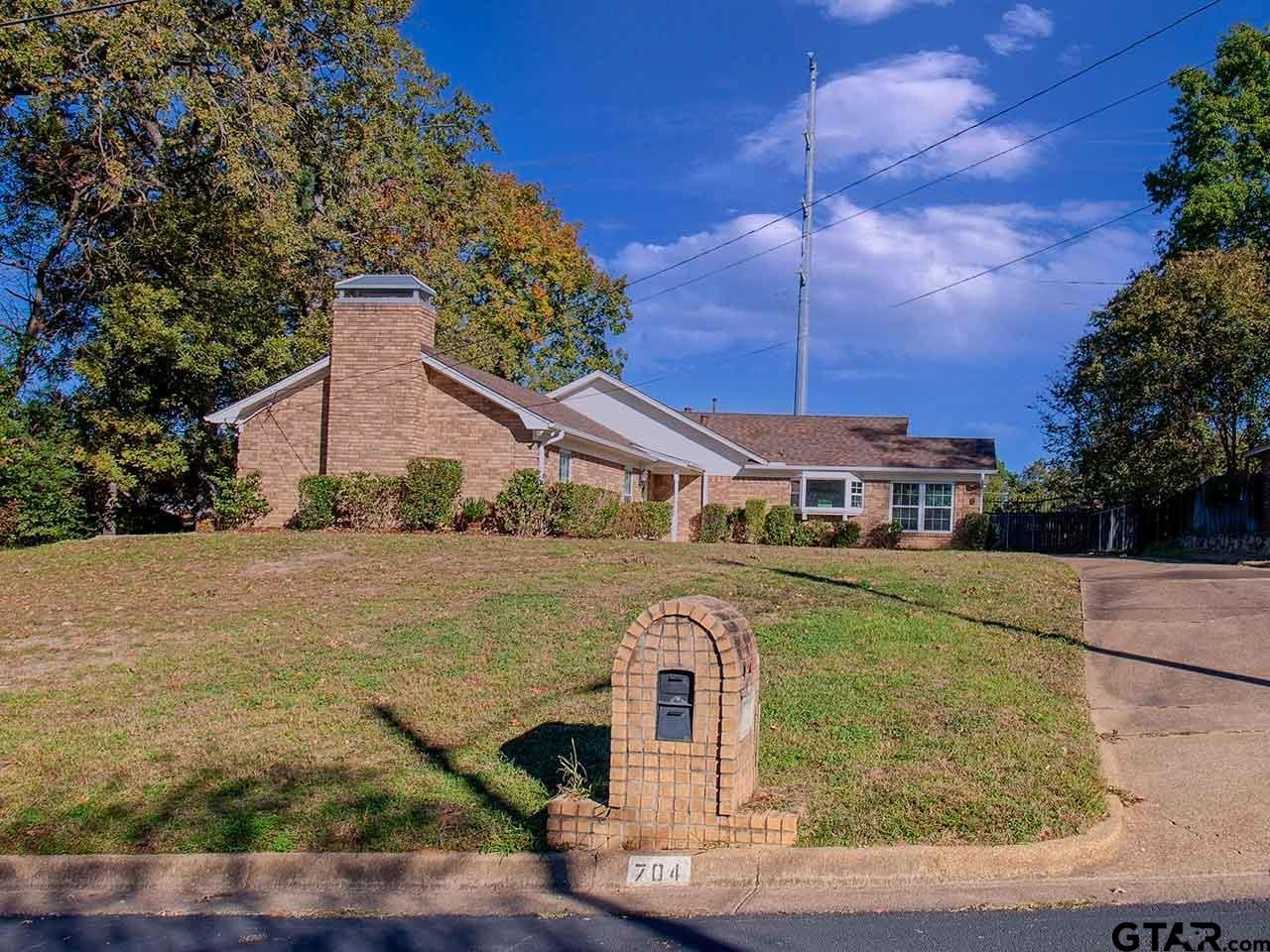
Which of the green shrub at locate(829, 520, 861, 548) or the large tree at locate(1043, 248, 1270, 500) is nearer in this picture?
the large tree at locate(1043, 248, 1270, 500)

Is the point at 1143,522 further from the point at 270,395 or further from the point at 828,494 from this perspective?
the point at 270,395

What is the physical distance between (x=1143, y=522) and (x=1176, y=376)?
479cm

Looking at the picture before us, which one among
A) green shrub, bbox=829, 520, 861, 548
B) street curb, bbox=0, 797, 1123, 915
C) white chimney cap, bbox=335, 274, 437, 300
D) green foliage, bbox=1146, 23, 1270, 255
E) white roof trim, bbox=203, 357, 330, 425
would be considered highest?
green foliage, bbox=1146, 23, 1270, 255

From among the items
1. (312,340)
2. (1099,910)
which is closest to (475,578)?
(1099,910)

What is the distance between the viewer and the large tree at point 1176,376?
87.8 ft

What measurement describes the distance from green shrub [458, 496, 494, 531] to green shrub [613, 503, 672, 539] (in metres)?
3.15

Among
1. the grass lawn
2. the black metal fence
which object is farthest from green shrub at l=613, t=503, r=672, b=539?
the black metal fence

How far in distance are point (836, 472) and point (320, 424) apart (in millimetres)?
14537

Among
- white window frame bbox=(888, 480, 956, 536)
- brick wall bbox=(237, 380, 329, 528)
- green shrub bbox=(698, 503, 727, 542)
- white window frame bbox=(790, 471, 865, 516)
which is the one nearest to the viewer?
A: brick wall bbox=(237, 380, 329, 528)

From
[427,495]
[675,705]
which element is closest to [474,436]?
[427,495]

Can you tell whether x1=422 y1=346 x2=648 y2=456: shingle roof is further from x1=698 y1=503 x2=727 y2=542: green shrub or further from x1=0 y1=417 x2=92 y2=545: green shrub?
x1=0 y1=417 x2=92 y2=545: green shrub

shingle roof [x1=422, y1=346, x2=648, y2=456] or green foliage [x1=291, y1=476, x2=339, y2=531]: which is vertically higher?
shingle roof [x1=422, y1=346, x2=648, y2=456]

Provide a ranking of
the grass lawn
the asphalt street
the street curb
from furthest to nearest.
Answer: the grass lawn < the street curb < the asphalt street

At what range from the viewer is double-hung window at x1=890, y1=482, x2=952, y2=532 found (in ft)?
102
